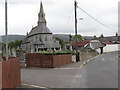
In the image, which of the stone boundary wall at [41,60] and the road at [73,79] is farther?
the stone boundary wall at [41,60]

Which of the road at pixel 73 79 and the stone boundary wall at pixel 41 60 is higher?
the stone boundary wall at pixel 41 60

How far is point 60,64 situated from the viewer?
29.8m

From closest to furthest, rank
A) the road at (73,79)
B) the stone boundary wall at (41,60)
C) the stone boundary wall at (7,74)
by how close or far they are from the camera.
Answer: the stone boundary wall at (7,74) < the road at (73,79) < the stone boundary wall at (41,60)

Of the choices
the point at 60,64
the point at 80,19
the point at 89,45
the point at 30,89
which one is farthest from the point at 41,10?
the point at 30,89

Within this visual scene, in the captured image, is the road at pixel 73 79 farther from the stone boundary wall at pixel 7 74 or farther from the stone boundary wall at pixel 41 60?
the stone boundary wall at pixel 41 60

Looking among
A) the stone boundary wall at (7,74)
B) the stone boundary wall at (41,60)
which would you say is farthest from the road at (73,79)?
the stone boundary wall at (41,60)

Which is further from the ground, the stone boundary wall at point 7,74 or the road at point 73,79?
the stone boundary wall at point 7,74

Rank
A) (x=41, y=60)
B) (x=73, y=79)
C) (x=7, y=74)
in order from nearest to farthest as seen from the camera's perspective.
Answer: (x=7, y=74)
(x=73, y=79)
(x=41, y=60)

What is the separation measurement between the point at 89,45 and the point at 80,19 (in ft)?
168

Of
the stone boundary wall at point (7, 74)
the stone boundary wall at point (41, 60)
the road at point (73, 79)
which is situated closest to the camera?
the stone boundary wall at point (7, 74)

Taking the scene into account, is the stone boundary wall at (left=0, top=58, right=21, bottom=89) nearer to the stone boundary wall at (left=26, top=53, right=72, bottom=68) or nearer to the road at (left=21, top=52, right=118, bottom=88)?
the road at (left=21, top=52, right=118, bottom=88)

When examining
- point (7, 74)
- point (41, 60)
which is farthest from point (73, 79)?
point (41, 60)

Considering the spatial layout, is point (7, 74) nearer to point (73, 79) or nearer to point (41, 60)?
point (73, 79)

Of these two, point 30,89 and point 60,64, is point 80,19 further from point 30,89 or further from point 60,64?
point 30,89
